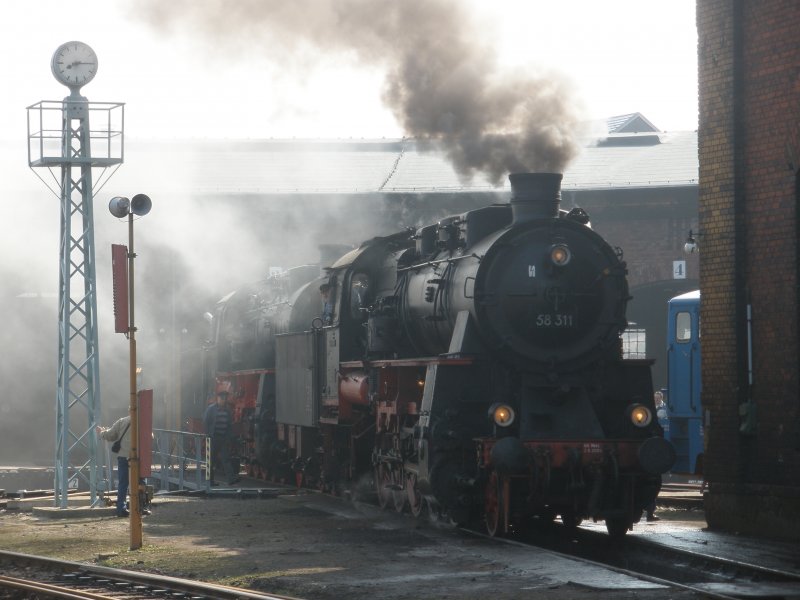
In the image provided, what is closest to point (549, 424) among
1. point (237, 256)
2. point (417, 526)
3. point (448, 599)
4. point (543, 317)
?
point (543, 317)

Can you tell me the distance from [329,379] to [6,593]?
306 inches

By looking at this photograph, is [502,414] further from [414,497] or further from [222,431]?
[222,431]

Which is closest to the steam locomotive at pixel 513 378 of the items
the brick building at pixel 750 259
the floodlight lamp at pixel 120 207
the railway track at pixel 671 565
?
the railway track at pixel 671 565

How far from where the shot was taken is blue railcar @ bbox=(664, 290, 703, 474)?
1997 cm

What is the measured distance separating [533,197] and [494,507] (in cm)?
341

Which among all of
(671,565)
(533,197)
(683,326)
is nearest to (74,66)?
(533,197)

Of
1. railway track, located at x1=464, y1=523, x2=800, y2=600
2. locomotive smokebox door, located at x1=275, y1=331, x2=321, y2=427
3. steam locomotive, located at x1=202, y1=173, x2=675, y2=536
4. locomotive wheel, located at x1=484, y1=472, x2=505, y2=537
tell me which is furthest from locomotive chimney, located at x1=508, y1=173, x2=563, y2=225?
locomotive smokebox door, located at x1=275, y1=331, x2=321, y2=427

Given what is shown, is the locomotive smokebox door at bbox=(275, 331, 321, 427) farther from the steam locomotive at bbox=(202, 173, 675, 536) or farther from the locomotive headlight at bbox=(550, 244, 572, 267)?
the locomotive headlight at bbox=(550, 244, 572, 267)

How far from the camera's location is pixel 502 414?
1348cm

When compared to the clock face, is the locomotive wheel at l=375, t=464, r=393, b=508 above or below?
below

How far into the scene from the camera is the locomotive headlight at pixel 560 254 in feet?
45.2

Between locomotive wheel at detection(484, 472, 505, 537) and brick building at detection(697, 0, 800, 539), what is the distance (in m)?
3.01

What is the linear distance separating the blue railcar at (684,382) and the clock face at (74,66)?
975 centimetres

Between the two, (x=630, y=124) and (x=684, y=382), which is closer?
(x=684, y=382)
